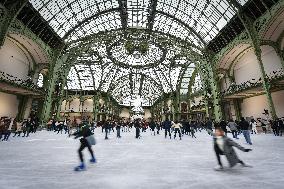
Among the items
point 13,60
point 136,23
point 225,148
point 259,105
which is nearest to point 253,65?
point 259,105

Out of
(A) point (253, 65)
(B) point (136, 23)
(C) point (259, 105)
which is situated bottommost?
(C) point (259, 105)

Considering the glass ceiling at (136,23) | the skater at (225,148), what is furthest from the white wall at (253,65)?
the skater at (225,148)

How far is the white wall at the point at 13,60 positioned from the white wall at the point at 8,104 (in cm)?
279

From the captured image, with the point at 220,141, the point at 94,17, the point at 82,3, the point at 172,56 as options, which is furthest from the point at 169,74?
the point at 220,141

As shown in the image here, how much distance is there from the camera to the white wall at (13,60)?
69.4ft

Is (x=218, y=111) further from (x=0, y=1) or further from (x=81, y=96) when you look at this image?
(x=81, y=96)

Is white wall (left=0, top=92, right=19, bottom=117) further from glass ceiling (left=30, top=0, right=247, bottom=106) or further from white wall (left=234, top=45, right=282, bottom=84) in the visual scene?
white wall (left=234, top=45, right=282, bottom=84)

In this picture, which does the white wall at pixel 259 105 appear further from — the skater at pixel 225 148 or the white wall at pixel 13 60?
the white wall at pixel 13 60

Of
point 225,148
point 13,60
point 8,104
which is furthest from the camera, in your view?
point 8,104

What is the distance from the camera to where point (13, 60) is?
22.7m

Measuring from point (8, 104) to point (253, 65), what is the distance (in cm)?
3140

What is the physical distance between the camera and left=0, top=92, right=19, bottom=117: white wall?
72.7 ft

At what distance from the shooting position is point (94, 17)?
86.2 ft

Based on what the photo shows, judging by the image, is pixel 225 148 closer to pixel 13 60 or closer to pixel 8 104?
pixel 13 60
